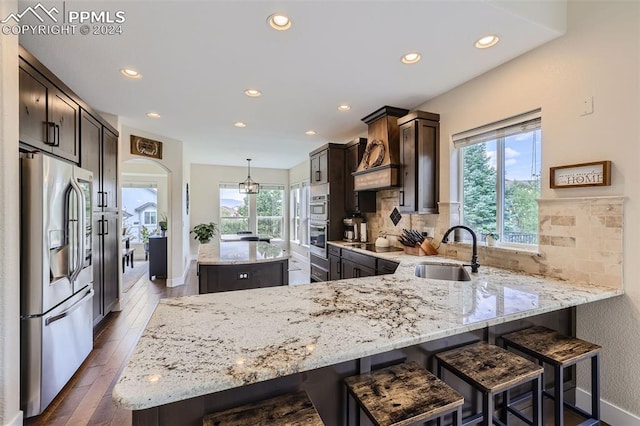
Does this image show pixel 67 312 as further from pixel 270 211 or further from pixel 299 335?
pixel 270 211

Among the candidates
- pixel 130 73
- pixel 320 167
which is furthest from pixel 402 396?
pixel 320 167

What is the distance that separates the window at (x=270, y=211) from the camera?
28.1 feet

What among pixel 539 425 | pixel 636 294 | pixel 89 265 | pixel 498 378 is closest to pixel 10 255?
pixel 89 265

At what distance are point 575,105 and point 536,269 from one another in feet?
3.98

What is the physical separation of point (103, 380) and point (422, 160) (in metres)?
3.55

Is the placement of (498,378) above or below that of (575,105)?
below

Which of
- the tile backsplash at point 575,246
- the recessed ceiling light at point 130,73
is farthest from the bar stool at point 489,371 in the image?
the recessed ceiling light at point 130,73

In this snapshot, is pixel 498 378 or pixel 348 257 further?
pixel 348 257

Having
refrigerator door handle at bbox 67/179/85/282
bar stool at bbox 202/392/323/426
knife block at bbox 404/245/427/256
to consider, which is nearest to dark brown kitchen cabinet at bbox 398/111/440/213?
knife block at bbox 404/245/427/256

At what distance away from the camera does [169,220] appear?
5062 millimetres

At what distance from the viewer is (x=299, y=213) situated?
26.6 feet

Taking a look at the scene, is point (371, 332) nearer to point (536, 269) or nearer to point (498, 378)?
point (498, 378)

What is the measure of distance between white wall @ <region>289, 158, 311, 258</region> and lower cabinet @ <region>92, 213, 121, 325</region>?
4363 mm

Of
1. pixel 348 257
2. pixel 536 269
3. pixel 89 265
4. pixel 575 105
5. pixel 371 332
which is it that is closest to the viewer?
pixel 371 332
